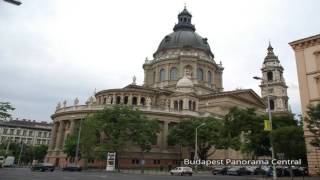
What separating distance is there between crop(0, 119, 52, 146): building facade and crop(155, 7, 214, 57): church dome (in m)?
67.0

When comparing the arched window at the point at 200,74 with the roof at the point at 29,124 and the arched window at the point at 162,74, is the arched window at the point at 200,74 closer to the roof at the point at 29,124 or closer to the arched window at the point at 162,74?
the arched window at the point at 162,74

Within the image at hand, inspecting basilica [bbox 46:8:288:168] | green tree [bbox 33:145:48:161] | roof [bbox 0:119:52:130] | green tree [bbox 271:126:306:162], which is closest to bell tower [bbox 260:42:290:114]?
basilica [bbox 46:8:288:168]

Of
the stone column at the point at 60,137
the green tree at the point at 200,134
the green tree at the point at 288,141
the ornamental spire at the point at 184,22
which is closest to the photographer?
the green tree at the point at 288,141

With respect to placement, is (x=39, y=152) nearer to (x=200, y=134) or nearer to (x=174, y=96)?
(x=174, y=96)

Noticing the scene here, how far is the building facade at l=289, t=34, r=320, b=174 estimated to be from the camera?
36938 millimetres

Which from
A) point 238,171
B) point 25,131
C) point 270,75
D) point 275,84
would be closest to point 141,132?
point 238,171

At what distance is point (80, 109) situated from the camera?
66.6 m

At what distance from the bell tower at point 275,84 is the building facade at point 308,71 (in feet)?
200

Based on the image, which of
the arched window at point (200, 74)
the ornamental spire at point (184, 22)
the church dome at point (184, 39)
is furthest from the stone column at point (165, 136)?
the ornamental spire at point (184, 22)

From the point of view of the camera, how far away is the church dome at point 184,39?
313ft

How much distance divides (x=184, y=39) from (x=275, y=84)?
3015 cm

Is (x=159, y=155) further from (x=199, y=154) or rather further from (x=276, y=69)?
(x=276, y=69)

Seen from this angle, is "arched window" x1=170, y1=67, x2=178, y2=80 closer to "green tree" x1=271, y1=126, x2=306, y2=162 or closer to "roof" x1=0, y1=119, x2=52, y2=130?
"green tree" x1=271, y1=126, x2=306, y2=162

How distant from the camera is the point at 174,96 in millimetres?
75688
